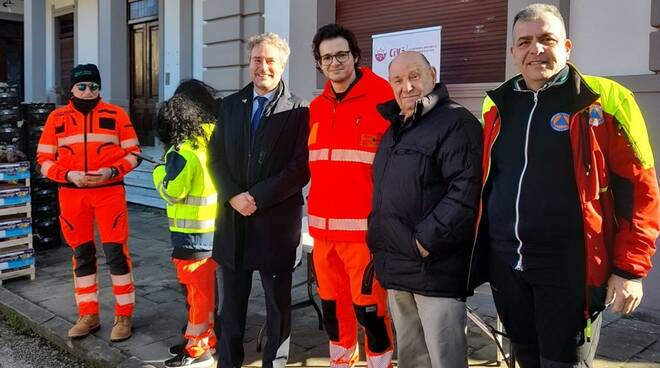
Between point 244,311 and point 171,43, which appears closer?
point 244,311

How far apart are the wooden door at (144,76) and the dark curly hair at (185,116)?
8494 mm

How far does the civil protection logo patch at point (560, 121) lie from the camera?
2.11 meters

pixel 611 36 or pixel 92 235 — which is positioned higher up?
pixel 611 36

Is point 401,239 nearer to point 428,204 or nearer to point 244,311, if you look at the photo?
point 428,204

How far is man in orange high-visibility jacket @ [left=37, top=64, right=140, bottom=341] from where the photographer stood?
407 cm

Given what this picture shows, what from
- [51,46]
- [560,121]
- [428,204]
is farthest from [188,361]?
[51,46]

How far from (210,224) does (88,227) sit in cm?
114

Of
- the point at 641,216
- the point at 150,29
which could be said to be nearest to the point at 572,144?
the point at 641,216

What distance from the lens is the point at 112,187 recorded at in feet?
13.6

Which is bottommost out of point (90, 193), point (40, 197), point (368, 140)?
point (40, 197)

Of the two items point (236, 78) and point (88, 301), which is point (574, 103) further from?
point (236, 78)

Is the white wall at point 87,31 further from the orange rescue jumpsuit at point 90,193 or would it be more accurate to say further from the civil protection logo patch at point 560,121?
the civil protection logo patch at point 560,121

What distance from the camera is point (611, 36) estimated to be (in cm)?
473

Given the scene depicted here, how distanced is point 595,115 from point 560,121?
0.38 ft
